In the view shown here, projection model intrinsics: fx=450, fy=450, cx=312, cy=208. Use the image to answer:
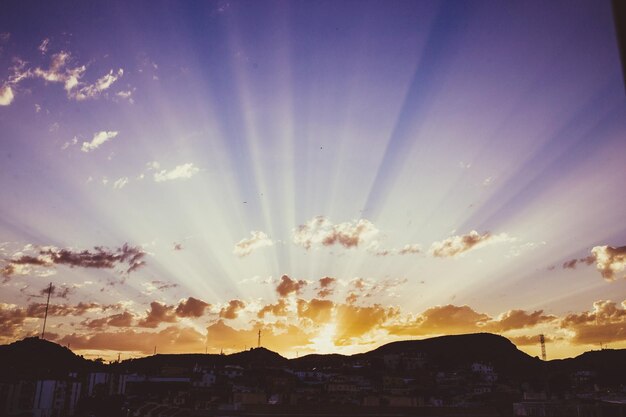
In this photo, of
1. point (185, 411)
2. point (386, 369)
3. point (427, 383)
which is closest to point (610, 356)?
point (386, 369)

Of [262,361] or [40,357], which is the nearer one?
[40,357]

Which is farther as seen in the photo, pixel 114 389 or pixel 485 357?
pixel 485 357

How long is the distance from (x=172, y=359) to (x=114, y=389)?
107402 mm

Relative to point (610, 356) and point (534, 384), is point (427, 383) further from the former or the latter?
point (610, 356)

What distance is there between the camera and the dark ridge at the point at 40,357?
130125 millimetres

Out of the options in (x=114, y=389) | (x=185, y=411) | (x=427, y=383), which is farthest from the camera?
(x=427, y=383)

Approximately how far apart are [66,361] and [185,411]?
133194 millimetres

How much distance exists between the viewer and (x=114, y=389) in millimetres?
88375

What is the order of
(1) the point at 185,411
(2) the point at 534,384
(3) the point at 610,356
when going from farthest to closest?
1. (3) the point at 610,356
2. (2) the point at 534,384
3. (1) the point at 185,411

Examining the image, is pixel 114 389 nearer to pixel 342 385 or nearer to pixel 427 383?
pixel 342 385

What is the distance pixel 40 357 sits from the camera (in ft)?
473

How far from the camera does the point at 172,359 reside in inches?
7480

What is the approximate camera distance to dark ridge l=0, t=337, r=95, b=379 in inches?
5123

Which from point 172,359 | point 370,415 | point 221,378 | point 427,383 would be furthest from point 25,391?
point 172,359
